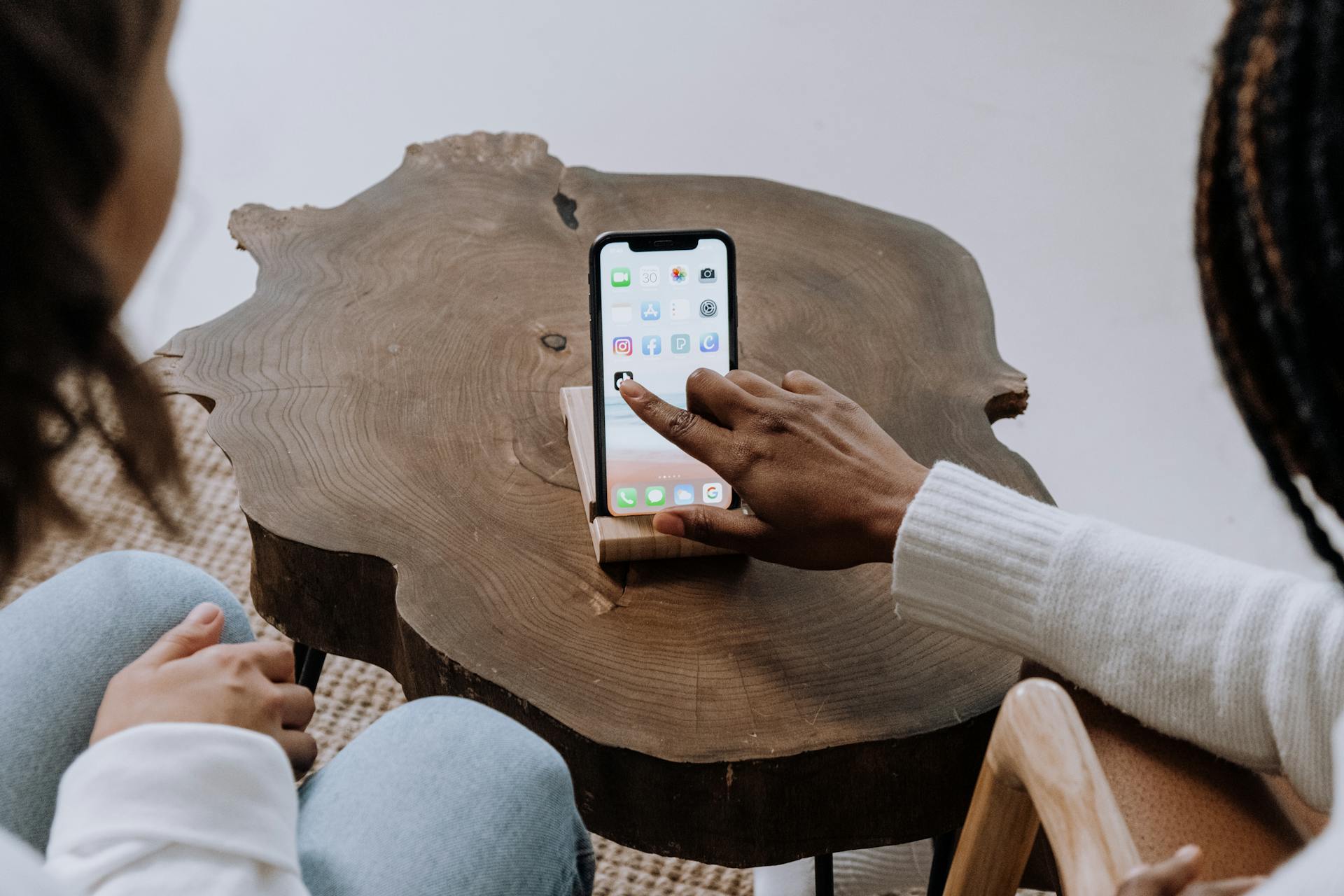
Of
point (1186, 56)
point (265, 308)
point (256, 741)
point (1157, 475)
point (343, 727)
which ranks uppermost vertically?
point (1186, 56)

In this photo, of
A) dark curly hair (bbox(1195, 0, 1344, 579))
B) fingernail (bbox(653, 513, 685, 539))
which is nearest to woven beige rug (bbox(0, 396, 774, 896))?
fingernail (bbox(653, 513, 685, 539))

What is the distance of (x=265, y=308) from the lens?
115cm

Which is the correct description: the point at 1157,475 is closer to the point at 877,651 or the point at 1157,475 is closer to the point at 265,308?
the point at 877,651

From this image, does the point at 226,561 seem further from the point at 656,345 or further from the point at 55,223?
the point at 55,223

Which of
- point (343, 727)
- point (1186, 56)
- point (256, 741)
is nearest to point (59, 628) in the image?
point (256, 741)

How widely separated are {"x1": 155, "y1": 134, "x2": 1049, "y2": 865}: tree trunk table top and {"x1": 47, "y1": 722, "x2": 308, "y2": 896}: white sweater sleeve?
0.67ft

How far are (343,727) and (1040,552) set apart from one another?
965 millimetres

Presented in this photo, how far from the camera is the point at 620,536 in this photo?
0.88 m

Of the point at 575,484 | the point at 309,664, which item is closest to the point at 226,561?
the point at 309,664

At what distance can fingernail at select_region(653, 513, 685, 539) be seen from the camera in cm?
85

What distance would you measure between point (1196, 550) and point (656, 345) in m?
0.41

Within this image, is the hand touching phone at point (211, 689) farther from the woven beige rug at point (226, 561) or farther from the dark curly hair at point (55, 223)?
the woven beige rug at point (226, 561)

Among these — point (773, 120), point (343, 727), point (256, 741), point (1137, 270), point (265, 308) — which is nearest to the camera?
point (256, 741)

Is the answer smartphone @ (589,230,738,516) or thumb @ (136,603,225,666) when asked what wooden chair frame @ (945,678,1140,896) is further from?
thumb @ (136,603,225,666)
